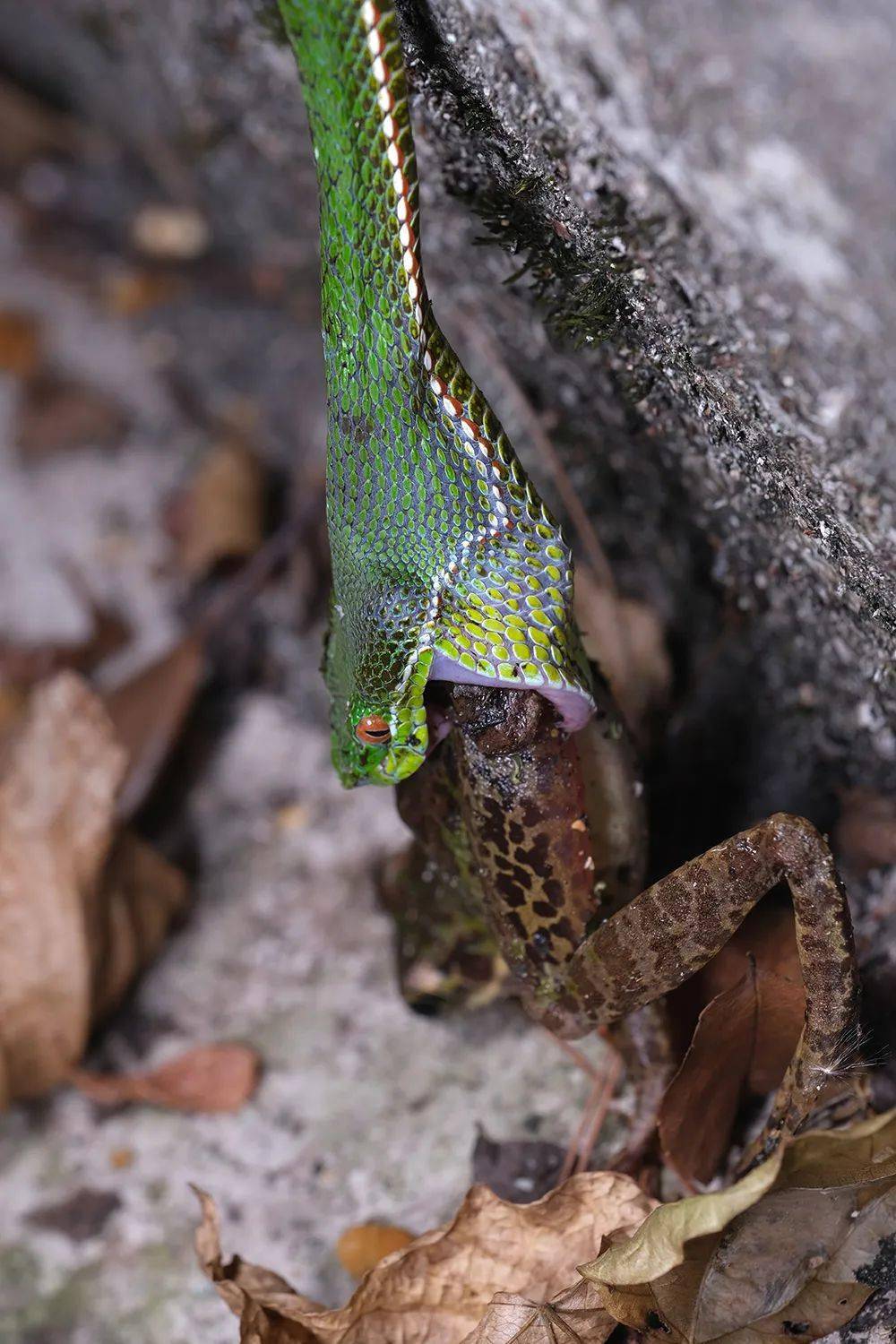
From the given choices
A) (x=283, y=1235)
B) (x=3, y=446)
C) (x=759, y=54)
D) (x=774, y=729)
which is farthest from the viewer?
(x=3, y=446)

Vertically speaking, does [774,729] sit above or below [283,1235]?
above

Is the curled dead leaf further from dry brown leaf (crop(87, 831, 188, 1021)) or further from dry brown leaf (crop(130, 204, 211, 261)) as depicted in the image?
dry brown leaf (crop(130, 204, 211, 261))

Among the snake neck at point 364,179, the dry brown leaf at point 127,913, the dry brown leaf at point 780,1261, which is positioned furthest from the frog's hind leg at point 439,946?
the snake neck at point 364,179

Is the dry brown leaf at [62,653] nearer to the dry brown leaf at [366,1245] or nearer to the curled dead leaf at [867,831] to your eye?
the dry brown leaf at [366,1245]

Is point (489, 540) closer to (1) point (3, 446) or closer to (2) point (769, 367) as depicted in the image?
(2) point (769, 367)

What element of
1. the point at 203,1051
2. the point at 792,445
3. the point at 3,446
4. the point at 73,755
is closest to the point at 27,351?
the point at 3,446
